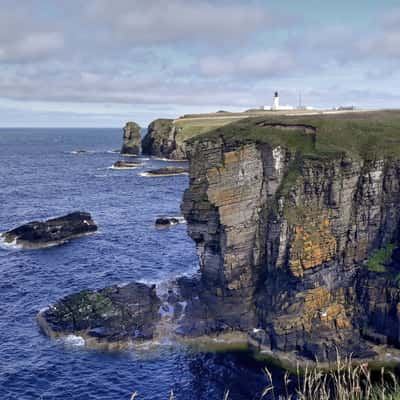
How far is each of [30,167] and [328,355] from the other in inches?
5681

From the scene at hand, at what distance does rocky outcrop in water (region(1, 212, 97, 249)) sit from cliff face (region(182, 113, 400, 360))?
35359 mm

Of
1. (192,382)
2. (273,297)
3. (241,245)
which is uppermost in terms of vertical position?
(241,245)

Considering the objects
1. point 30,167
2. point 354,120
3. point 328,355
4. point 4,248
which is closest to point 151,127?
point 30,167

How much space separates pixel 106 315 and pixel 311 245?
67.6 feet

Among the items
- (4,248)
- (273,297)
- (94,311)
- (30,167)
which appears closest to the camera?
(273,297)

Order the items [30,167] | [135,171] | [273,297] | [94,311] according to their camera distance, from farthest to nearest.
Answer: [30,167]
[135,171]
[94,311]
[273,297]

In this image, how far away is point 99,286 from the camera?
192 feet

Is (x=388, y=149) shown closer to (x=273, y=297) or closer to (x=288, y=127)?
(x=288, y=127)

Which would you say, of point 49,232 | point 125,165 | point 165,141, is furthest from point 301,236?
point 165,141

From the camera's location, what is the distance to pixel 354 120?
173 feet

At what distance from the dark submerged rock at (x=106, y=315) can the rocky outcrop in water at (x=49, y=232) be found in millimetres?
25750

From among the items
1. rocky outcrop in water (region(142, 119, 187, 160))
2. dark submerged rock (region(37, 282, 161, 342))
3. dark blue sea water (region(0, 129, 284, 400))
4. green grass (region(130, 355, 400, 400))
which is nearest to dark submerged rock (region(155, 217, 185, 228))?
dark blue sea water (region(0, 129, 284, 400))

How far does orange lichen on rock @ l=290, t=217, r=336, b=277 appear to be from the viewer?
146ft

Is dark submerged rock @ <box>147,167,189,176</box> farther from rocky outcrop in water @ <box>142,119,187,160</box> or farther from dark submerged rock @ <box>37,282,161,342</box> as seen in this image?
dark submerged rock @ <box>37,282,161,342</box>
